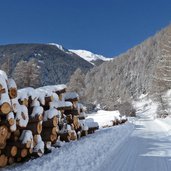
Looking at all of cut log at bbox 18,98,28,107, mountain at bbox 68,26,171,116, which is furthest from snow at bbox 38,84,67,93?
mountain at bbox 68,26,171,116

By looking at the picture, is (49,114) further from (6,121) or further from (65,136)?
(6,121)

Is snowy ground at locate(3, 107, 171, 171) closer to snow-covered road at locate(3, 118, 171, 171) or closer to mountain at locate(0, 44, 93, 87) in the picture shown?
snow-covered road at locate(3, 118, 171, 171)

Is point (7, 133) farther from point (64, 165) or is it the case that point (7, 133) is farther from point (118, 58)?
point (118, 58)

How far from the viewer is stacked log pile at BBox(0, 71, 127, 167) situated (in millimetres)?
8164

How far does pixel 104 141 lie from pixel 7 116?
22.1ft

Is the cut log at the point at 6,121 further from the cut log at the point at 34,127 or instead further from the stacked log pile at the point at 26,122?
the cut log at the point at 34,127

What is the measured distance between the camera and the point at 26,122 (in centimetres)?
904

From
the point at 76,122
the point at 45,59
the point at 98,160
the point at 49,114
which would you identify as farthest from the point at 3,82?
the point at 45,59

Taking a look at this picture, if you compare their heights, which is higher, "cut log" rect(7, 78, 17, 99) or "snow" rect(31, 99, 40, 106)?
"cut log" rect(7, 78, 17, 99)

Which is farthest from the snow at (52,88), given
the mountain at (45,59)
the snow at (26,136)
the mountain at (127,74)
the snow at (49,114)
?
the mountain at (45,59)

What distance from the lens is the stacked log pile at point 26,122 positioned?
8.16 m

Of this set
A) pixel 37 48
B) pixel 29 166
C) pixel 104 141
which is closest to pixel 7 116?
pixel 29 166

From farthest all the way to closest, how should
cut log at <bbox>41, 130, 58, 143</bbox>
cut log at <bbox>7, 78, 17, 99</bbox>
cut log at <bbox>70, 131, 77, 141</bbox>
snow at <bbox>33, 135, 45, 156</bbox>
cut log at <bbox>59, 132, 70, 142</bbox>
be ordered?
1. cut log at <bbox>70, 131, 77, 141</bbox>
2. cut log at <bbox>59, 132, 70, 142</bbox>
3. cut log at <bbox>41, 130, 58, 143</bbox>
4. snow at <bbox>33, 135, 45, 156</bbox>
5. cut log at <bbox>7, 78, 17, 99</bbox>

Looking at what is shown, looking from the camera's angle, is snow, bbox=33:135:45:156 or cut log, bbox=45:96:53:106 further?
cut log, bbox=45:96:53:106
